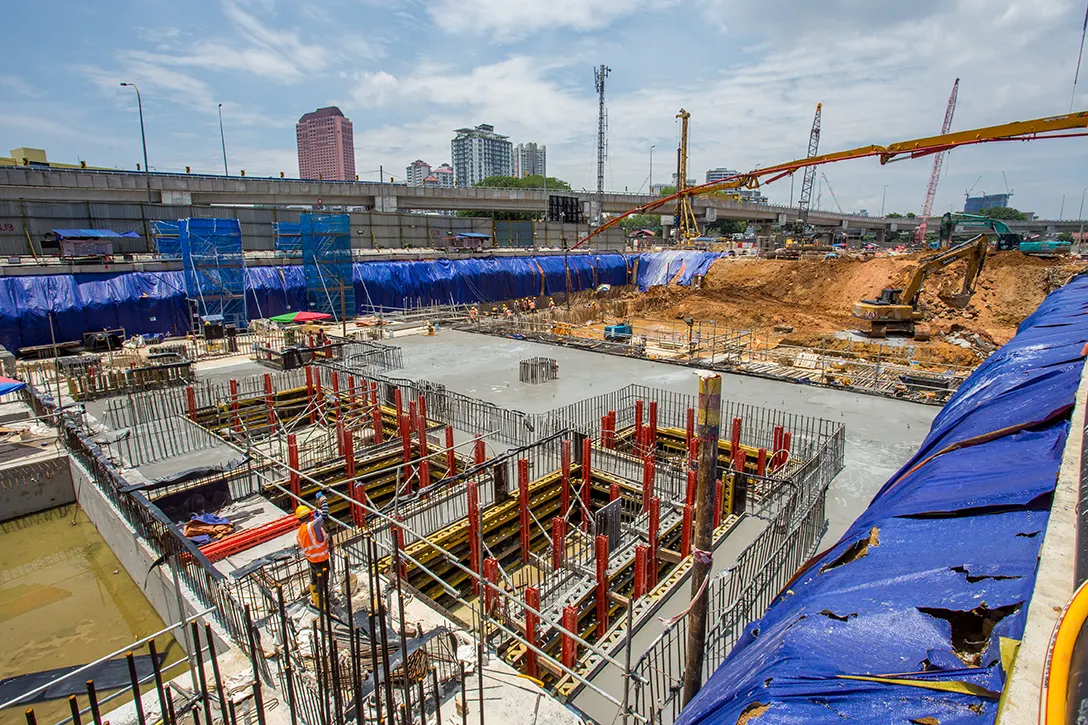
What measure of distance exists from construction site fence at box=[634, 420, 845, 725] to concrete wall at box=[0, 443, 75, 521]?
51.5ft

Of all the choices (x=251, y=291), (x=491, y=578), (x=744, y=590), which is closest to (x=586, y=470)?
(x=491, y=578)

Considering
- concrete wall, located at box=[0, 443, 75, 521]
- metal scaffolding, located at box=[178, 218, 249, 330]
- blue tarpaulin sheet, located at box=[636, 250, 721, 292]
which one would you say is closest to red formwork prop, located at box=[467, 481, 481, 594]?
concrete wall, located at box=[0, 443, 75, 521]

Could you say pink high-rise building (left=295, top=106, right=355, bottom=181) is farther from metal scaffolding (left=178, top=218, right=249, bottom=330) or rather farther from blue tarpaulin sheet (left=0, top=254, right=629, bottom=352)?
metal scaffolding (left=178, top=218, right=249, bottom=330)

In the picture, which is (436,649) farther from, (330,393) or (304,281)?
(304,281)

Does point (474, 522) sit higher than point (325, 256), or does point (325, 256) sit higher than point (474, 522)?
point (325, 256)

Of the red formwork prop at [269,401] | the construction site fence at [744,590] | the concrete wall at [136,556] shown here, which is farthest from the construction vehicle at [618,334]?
the concrete wall at [136,556]

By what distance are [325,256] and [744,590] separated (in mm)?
30903

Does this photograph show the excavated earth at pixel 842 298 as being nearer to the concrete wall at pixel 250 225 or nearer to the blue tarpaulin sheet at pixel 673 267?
the blue tarpaulin sheet at pixel 673 267

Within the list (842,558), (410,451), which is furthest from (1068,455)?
(410,451)

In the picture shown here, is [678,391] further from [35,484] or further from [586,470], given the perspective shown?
[35,484]

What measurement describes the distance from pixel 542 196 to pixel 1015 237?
48.1 meters

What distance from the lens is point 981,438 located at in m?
4.98

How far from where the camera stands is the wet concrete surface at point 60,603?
10.2 m

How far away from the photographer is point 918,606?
280 cm
